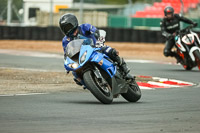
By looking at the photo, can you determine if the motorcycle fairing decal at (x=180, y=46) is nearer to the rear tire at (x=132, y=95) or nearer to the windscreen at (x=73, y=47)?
the rear tire at (x=132, y=95)

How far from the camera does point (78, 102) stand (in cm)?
929

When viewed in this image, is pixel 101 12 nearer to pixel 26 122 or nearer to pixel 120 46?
pixel 120 46

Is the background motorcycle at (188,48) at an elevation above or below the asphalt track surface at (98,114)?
below

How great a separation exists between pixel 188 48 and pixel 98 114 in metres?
9.21

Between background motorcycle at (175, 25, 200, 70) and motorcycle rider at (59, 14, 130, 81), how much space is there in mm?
7231

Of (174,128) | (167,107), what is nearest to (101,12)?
(167,107)

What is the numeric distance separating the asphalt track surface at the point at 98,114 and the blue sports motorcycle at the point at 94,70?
8.5 inches

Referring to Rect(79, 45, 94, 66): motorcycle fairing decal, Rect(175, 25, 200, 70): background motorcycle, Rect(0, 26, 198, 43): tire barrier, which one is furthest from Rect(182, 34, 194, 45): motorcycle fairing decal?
Rect(0, 26, 198, 43): tire barrier

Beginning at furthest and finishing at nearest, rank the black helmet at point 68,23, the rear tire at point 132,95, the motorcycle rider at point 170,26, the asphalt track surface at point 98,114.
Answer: the motorcycle rider at point 170,26, the rear tire at point 132,95, the black helmet at point 68,23, the asphalt track surface at point 98,114

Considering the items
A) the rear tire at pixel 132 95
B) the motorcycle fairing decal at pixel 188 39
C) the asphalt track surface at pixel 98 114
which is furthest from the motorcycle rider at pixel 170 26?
the rear tire at pixel 132 95

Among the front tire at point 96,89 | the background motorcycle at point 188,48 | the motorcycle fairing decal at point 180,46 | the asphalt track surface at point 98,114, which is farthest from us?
the motorcycle fairing decal at point 180,46

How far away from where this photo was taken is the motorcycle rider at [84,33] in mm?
Answer: 9219

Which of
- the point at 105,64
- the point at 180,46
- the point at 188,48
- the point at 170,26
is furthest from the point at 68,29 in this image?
the point at 170,26

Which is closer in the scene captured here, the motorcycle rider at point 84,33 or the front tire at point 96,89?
the front tire at point 96,89
